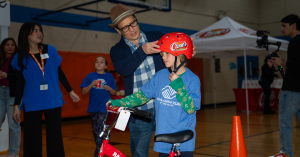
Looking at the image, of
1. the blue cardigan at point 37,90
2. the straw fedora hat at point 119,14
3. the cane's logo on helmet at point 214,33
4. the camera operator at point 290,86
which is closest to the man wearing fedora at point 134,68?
the straw fedora hat at point 119,14

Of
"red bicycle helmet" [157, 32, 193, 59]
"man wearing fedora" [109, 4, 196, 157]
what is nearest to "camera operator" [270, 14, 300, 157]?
"man wearing fedora" [109, 4, 196, 157]

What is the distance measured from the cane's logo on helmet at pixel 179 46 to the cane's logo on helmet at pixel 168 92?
0.27 meters

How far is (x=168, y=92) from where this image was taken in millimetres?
1966

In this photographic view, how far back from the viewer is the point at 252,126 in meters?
6.62

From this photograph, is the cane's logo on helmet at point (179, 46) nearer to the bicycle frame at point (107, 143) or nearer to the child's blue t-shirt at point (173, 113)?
the child's blue t-shirt at point (173, 113)

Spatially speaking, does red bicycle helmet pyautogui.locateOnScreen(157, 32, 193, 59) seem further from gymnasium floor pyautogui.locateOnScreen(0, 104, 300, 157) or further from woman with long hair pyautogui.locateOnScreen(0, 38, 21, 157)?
woman with long hair pyautogui.locateOnScreen(0, 38, 21, 157)

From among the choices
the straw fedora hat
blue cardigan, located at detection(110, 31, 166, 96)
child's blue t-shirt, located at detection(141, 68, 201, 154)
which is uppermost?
the straw fedora hat

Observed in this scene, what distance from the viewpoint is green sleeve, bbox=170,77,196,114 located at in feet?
5.80

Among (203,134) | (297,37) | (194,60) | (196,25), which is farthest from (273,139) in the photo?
(196,25)

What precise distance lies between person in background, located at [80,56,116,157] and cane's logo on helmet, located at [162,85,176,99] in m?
2.38

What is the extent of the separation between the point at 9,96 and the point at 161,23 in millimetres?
7655

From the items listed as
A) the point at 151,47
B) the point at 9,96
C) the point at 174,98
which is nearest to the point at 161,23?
the point at 9,96

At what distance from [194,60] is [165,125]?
10.4 meters

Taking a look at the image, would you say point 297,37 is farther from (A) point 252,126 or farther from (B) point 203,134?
(A) point 252,126
